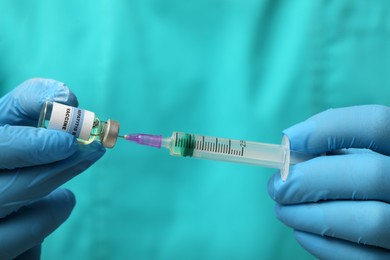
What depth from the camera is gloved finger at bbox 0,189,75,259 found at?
2.92ft

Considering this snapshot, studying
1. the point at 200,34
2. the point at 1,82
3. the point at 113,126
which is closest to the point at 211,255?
the point at 113,126

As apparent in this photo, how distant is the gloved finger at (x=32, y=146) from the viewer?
33.3 inches

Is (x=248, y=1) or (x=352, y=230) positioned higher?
(x=248, y=1)

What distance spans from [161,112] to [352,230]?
0.45 m

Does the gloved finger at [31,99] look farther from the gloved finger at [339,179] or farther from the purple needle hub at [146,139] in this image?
the gloved finger at [339,179]

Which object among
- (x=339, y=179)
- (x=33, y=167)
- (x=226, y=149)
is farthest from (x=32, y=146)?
(x=339, y=179)

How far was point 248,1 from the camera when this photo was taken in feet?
3.51

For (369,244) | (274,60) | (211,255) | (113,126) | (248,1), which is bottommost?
(211,255)

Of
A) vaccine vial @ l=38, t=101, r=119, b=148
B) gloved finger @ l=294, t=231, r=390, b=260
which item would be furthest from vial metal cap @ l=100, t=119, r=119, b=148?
gloved finger @ l=294, t=231, r=390, b=260

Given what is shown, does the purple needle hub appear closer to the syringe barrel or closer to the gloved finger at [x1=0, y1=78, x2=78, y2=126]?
the syringe barrel

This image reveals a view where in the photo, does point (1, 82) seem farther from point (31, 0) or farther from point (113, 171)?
point (113, 171)

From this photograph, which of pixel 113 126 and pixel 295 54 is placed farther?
pixel 295 54

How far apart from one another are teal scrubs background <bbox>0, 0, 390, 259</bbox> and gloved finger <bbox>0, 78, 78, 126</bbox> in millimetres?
130

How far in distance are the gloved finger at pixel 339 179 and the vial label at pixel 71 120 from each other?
13.9 inches
